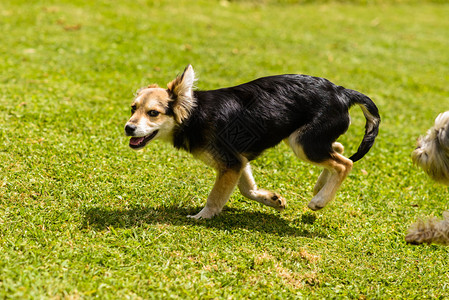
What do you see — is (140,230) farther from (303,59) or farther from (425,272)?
(303,59)

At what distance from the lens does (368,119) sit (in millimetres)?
5699

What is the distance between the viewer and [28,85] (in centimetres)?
889

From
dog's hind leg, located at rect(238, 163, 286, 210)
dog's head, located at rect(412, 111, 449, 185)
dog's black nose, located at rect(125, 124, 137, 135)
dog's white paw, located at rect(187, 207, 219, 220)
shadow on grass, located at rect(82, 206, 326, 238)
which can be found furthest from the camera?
dog's hind leg, located at rect(238, 163, 286, 210)

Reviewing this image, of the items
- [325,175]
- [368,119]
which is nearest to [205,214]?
[325,175]

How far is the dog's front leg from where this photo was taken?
5.35 m

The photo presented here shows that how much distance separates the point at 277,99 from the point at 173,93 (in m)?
1.20

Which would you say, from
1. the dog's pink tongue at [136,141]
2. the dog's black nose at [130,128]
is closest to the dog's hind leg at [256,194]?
the dog's pink tongue at [136,141]

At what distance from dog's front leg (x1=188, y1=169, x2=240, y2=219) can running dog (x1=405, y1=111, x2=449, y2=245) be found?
1947mm

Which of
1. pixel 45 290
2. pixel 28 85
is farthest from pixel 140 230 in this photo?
pixel 28 85

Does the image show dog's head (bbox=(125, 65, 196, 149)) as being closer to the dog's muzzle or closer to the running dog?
the dog's muzzle

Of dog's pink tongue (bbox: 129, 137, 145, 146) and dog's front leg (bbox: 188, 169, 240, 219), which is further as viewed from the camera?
dog's front leg (bbox: 188, 169, 240, 219)

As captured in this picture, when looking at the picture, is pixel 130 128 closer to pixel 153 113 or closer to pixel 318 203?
pixel 153 113

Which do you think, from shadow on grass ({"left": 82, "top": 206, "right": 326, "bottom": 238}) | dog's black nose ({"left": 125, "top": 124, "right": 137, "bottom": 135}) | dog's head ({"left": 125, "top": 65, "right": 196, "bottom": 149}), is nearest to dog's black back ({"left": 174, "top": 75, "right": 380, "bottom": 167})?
dog's head ({"left": 125, "top": 65, "right": 196, "bottom": 149})

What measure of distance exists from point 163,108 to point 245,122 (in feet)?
3.13
